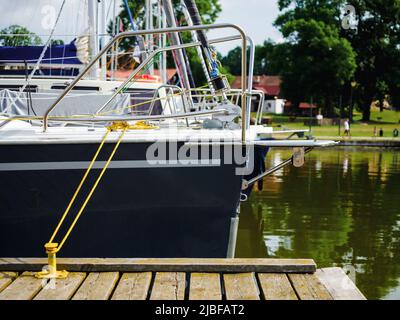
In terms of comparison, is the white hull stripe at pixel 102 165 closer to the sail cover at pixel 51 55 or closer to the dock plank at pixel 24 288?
the dock plank at pixel 24 288

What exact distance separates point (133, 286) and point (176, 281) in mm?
380

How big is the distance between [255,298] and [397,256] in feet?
20.9

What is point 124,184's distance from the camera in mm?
6914

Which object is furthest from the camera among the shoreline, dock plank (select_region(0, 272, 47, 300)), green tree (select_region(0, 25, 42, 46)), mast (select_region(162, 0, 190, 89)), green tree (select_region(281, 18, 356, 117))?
green tree (select_region(281, 18, 356, 117))

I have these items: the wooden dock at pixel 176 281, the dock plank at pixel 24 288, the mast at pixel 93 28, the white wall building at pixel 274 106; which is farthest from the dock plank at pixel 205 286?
the white wall building at pixel 274 106

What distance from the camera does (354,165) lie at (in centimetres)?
2675

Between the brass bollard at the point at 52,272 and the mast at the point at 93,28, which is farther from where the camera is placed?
the mast at the point at 93,28

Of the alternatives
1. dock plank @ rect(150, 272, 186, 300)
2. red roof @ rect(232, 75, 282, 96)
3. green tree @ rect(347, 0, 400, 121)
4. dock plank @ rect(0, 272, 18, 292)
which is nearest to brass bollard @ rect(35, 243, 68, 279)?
dock plank @ rect(0, 272, 18, 292)

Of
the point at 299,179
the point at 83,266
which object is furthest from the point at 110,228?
the point at 299,179

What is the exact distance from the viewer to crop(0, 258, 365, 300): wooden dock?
4902 millimetres

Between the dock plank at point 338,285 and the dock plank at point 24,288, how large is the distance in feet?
7.91

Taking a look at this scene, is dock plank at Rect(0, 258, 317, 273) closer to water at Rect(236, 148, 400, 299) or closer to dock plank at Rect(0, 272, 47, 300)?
dock plank at Rect(0, 272, 47, 300)

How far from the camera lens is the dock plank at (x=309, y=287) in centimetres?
491
